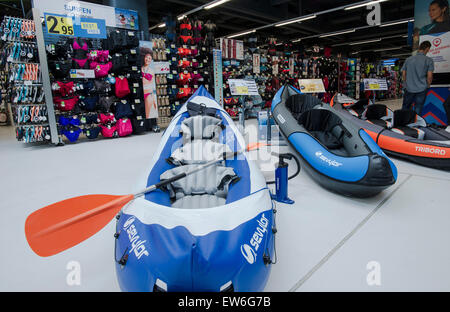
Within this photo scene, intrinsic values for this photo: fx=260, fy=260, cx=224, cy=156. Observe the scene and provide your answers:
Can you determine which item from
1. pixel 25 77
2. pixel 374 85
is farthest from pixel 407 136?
pixel 25 77

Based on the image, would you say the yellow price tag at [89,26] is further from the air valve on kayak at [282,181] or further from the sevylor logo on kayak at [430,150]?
the sevylor logo on kayak at [430,150]

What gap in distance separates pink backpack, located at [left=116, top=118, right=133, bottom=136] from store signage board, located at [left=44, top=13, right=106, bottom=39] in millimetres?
1791

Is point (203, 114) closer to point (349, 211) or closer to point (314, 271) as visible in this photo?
A: point (349, 211)

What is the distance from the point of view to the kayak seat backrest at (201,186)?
1.74m

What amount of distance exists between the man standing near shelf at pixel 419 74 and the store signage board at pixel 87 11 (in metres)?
6.28

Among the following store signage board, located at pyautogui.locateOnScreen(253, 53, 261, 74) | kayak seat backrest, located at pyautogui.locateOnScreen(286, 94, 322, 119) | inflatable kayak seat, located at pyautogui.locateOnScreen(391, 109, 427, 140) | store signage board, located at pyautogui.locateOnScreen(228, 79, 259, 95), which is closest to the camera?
kayak seat backrest, located at pyautogui.locateOnScreen(286, 94, 322, 119)

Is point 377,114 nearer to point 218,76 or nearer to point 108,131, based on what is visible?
point 218,76

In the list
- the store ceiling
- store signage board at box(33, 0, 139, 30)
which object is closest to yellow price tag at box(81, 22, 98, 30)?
store signage board at box(33, 0, 139, 30)

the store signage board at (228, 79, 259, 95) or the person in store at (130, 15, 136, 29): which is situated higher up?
the person in store at (130, 15, 136, 29)

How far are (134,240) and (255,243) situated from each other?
1.83 feet

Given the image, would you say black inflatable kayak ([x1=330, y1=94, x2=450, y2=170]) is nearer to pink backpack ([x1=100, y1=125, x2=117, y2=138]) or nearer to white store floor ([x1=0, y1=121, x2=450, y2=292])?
white store floor ([x1=0, y1=121, x2=450, y2=292])

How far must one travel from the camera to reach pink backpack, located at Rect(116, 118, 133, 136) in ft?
18.4
